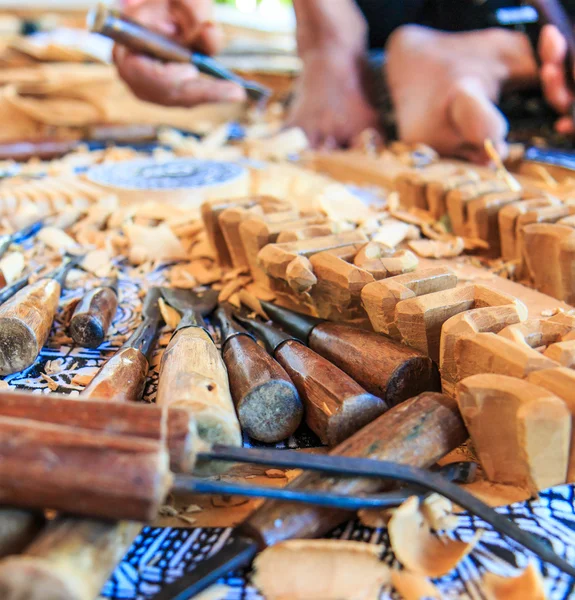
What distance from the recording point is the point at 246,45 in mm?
3387

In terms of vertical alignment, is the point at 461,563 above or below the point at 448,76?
below

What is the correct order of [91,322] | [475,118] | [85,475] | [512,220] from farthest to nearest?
[475,118]
[512,220]
[91,322]
[85,475]

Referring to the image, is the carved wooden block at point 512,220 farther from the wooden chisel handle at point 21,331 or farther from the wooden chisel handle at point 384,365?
the wooden chisel handle at point 21,331

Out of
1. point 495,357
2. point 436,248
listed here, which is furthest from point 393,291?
point 436,248

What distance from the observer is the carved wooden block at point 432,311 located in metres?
0.74

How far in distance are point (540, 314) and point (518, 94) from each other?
1656mm

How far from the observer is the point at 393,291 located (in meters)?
0.78

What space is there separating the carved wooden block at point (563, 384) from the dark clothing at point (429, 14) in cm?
209

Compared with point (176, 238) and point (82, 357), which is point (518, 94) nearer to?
point (176, 238)

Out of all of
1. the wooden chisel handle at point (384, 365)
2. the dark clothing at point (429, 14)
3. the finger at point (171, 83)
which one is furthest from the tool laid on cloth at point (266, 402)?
the dark clothing at point (429, 14)

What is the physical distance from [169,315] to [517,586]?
67cm

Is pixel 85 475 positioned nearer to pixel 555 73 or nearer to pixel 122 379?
pixel 122 379

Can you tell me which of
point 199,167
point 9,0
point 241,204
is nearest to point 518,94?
point 199,167

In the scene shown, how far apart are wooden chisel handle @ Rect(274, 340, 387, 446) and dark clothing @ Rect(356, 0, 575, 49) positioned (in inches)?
82.0
